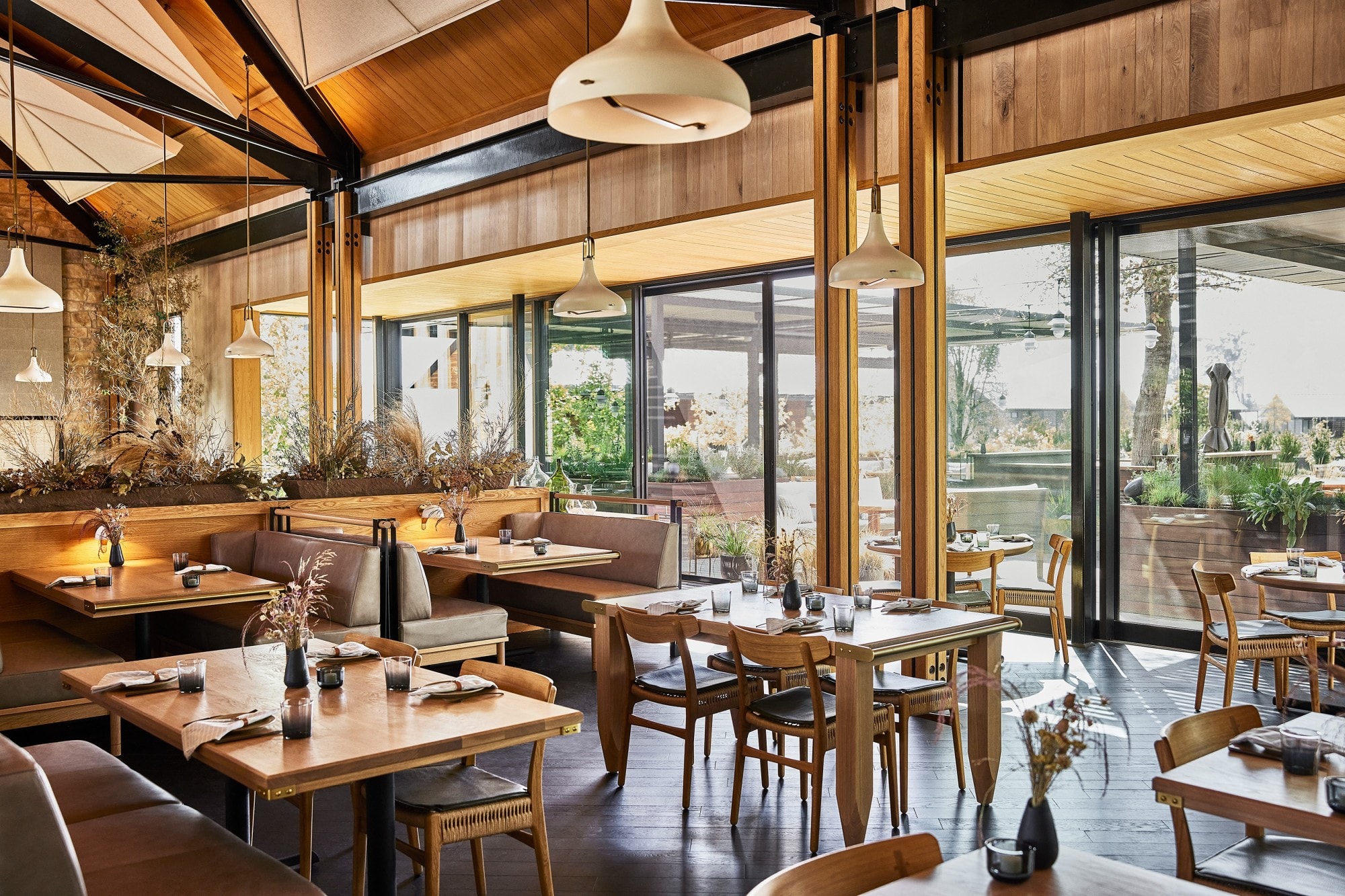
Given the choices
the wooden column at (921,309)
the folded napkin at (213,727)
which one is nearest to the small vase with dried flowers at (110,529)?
the folded napkin at (213,727)

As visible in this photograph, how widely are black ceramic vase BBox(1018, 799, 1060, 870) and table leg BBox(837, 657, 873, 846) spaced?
188cm

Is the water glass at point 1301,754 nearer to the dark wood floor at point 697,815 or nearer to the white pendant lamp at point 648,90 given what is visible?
the dark wood floor at point 697,815

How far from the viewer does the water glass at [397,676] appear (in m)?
3.55

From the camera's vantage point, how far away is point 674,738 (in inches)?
231

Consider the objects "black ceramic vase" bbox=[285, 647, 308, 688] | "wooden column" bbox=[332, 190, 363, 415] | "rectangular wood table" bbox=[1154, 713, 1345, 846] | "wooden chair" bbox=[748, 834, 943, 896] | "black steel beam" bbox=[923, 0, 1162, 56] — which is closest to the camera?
"wooden chair" bbox=[748, 834, 943, 896]

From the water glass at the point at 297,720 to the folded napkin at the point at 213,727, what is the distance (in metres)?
0.12

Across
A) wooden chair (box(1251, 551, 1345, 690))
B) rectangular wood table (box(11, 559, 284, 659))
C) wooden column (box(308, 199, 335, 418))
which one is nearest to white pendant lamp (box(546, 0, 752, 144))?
rectangular wood table (box(11, 559, 284, 659))

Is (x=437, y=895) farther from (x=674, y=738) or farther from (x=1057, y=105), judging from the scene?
(x=1057, y=105)

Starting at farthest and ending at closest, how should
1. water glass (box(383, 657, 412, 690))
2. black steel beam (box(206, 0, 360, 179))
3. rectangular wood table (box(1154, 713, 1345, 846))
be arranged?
black steel beam (box(206, 0, 360, 179)), water glass (box(383, 657, 412, 690)), rectangular wood table (box(1154, 713, 1345, 846))

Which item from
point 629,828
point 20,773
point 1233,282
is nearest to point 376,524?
point 629,828

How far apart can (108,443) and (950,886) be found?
7797 mm

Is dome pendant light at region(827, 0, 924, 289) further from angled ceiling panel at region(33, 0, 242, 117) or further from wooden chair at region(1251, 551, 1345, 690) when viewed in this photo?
angled ceiling panel at region(33, 0, 242, 117)

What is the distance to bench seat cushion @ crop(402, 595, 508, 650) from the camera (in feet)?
22.1

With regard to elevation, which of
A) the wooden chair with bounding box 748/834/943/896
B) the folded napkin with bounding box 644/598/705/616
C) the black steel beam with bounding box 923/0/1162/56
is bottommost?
the wooden chair with bounding box 748/834/943/896
